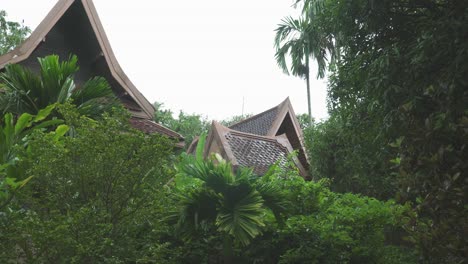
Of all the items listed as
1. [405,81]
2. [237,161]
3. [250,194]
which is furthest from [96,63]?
[405,81]

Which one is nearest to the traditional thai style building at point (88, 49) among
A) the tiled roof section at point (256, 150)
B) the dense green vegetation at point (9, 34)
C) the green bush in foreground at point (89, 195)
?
the tiled roof section at point (256, 150)

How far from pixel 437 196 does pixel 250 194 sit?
14.2 ft

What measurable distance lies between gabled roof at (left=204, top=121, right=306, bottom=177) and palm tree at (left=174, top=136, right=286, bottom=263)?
4.79 m

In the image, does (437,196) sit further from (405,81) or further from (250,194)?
(250,194)

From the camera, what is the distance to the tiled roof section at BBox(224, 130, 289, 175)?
12939 millimetres

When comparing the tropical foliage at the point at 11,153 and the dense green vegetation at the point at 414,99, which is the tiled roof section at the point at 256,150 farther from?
the tropical foliage at the point at 11,153

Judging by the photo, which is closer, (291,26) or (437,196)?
(437,196)

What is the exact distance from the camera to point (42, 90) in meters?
8.66

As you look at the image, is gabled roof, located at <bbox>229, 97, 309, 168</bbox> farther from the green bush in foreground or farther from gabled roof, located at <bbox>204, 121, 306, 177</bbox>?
the green bush in foreground

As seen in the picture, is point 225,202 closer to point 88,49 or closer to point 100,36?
point 100,36

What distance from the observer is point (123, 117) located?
5680mm

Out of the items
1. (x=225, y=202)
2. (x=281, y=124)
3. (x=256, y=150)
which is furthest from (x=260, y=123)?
(x=225, y=202)

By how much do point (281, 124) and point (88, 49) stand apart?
379 inches

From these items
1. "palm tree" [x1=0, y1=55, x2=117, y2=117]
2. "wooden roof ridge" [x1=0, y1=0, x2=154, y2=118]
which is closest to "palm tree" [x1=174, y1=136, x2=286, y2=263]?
"palm tree" [x1=0, y1=55, x2=117, y2=117]
